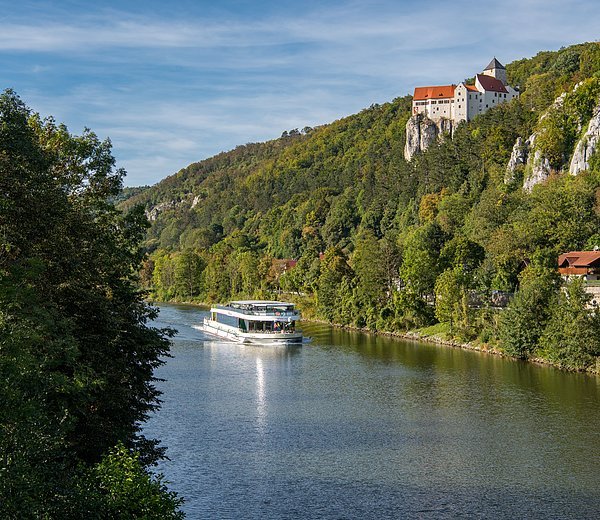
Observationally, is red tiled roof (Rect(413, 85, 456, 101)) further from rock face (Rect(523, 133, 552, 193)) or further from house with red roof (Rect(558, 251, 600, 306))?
house with red roof (Rect(558, 251, 600, 306))

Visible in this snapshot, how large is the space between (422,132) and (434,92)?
850cm

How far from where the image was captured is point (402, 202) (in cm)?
9881

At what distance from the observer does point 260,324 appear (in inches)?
2366

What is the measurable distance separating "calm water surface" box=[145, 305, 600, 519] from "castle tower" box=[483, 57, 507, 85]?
88475 millimetres

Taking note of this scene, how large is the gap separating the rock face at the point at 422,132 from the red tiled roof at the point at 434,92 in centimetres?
372

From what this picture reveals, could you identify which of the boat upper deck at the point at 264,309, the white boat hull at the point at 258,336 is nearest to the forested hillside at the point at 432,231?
the boat upper deck at the point at 264,309

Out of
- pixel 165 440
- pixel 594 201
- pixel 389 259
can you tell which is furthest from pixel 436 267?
pixel 165 440

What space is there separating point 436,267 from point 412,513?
4329 cm

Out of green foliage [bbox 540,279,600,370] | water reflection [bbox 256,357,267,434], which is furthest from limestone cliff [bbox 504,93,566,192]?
water reflection [bbox 256,357,267,434]

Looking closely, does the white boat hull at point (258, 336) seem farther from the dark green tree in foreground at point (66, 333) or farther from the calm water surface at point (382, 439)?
the dark green tree in foreground at point (66, 333)

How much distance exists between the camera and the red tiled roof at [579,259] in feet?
162

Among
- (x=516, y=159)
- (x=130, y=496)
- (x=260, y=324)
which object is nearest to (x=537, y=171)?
(x=516, y=159)

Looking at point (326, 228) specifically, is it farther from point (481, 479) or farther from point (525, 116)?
point (481, 479)

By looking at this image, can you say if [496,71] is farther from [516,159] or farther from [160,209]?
[160,209]
